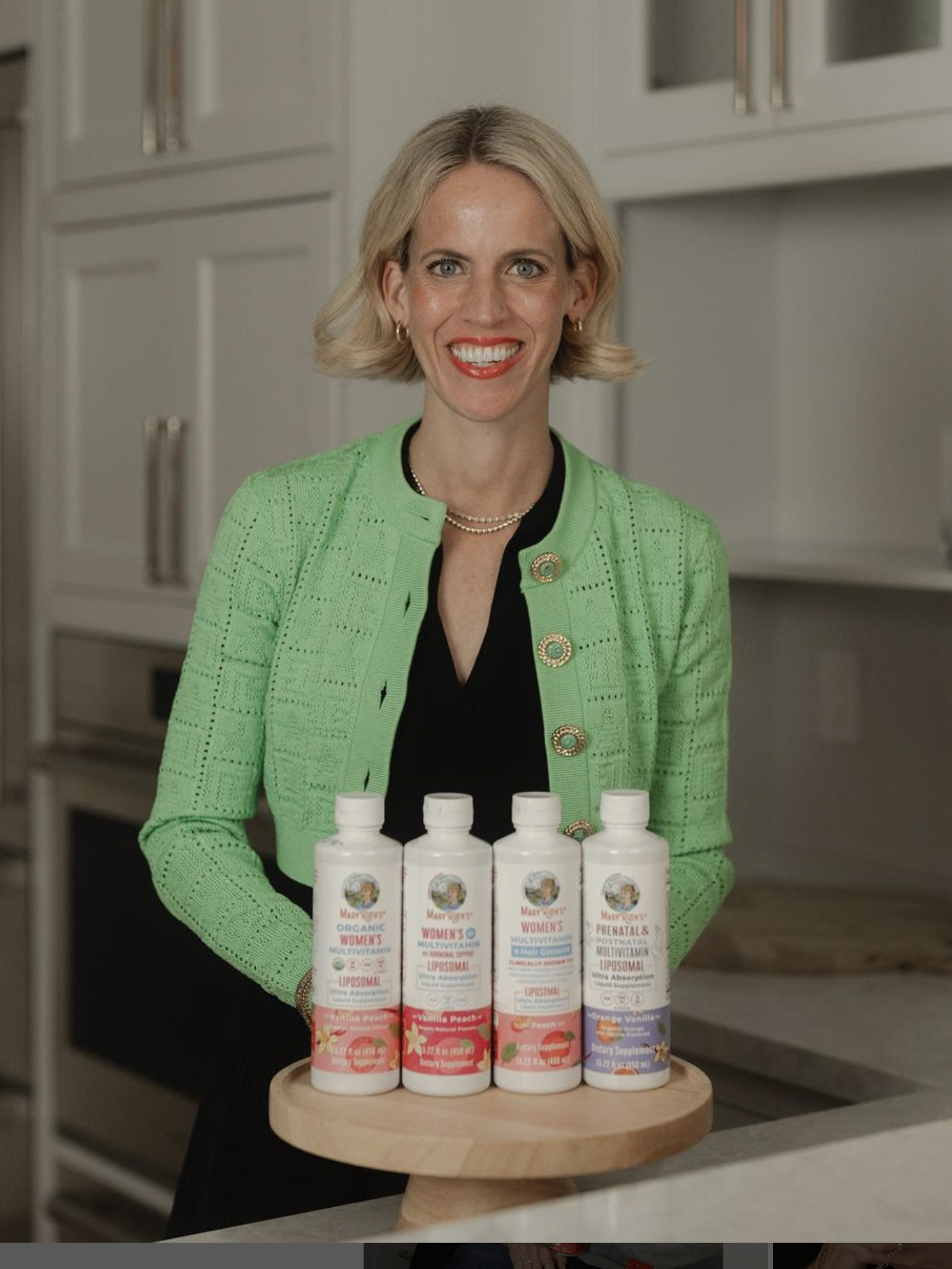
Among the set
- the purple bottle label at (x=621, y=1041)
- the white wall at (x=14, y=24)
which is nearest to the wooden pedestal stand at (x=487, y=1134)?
the purple bottle label at (x=621, y=1041)

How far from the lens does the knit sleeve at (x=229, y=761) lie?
1340 mm

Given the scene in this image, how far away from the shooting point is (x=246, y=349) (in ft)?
8.56

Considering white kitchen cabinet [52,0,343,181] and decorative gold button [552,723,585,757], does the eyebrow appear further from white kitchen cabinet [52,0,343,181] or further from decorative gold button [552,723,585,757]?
white kitchen cabinet [52,0,343,181]

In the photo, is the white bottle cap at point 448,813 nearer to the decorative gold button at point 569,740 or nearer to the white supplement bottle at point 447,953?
the white supplement bottle at point 447,953

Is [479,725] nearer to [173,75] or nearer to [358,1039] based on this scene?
Answer: [358,1039]

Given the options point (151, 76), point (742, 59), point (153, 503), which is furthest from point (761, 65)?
point (153, 503)

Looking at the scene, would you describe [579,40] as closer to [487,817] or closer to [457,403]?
[457,403]

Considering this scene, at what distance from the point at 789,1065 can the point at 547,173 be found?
37.0 inches

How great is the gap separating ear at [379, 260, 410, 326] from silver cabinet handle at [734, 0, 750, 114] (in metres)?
0.76

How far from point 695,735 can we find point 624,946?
1.61 feet

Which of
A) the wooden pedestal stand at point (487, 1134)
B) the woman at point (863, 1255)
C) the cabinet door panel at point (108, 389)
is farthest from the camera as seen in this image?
the cabinet door panel at point (108, 389)

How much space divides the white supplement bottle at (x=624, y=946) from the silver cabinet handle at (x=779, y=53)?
1.24 metres

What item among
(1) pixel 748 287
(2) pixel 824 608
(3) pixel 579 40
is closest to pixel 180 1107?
(2) pixel 824 608

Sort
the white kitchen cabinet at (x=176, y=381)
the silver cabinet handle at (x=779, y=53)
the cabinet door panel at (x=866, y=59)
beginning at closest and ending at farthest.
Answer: the cabinet door panel at (x=866, y=59), the silver cabinet handle at (x=779, y=53), the white kitchen cabinet at (x=176, y=381)
